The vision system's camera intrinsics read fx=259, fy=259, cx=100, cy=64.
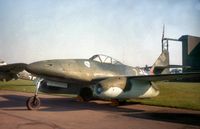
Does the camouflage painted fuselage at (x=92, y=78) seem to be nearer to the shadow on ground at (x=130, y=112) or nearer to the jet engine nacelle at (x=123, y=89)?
the jet engine nacelle at (x=123, y=89)

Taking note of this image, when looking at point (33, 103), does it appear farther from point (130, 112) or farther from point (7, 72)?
point (7, 72)

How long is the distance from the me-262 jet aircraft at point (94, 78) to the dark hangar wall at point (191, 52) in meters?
34.8

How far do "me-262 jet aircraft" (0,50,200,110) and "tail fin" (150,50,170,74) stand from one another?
3.24 meters

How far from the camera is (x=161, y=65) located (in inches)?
744

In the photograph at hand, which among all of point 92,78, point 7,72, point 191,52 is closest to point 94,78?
point 92,78

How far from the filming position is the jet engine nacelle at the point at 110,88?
37.5ft

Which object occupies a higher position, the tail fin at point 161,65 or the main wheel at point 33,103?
the tail fin at point 161,65

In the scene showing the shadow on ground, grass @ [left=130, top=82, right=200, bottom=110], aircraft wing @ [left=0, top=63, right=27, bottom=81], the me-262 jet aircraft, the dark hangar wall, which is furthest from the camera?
the dark hangar wall

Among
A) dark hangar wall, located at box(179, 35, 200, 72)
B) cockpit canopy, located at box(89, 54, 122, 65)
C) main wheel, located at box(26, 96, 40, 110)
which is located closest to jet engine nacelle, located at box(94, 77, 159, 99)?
cockpit canopy, located at box(89, 54, 122, 65)

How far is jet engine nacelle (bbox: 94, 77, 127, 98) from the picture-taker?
11.4 m

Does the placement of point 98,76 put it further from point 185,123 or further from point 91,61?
point 185,123

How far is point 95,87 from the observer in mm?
11750

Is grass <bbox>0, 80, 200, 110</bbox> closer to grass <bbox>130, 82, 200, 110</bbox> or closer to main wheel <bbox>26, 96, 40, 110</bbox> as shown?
grass <bbox>130, 82, 200, 110</bbox>

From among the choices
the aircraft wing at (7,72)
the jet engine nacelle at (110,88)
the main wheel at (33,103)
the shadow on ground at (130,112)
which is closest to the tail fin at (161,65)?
the shadow on ground at (130,112)
